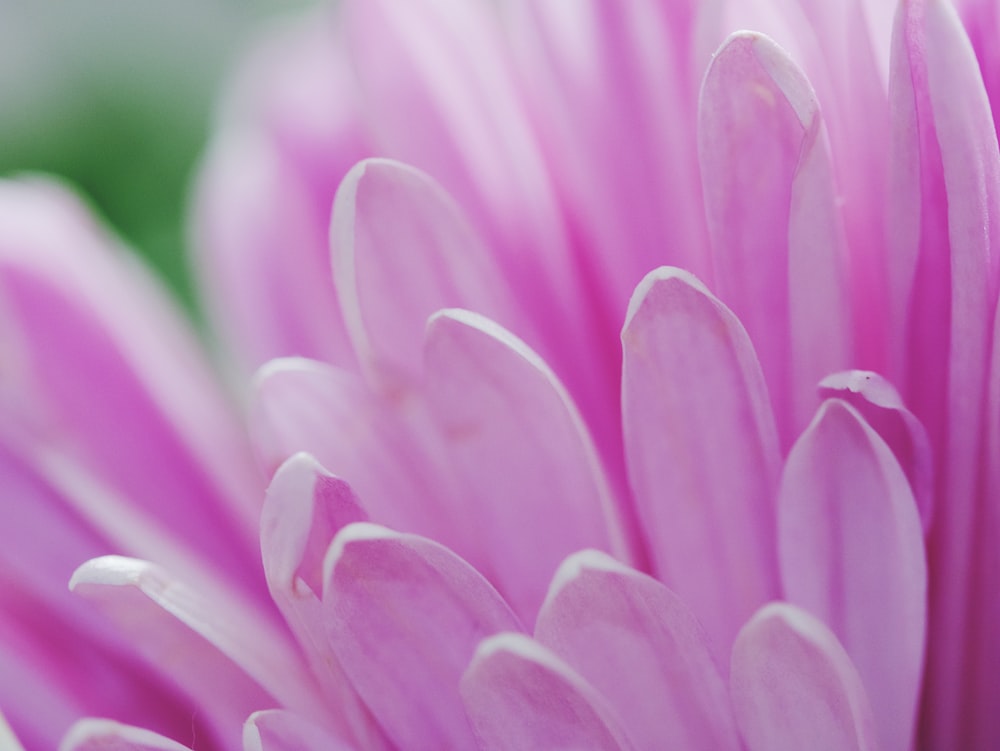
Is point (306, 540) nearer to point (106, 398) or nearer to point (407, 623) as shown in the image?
point (407, 623)

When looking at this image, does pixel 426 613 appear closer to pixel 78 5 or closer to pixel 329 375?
pixel 329 375

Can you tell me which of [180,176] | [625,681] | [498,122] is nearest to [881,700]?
[625,681]

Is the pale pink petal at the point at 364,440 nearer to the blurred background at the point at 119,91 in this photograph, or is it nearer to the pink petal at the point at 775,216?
the pink petal at the point at 775,216

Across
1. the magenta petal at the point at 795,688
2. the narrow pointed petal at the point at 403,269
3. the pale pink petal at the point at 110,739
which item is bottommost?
the magenta petal at the point at 795,688

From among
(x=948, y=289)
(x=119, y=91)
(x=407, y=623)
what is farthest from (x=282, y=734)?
(x=119, y=91)

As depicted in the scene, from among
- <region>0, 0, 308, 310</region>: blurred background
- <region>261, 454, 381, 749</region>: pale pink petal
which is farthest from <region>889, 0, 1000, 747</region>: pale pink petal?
<region>0, 0, 308, 310</region>: blurred background

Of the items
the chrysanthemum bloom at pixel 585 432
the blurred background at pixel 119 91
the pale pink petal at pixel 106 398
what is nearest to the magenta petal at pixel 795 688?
the chrysanthemum bloom at pixel 585 432
